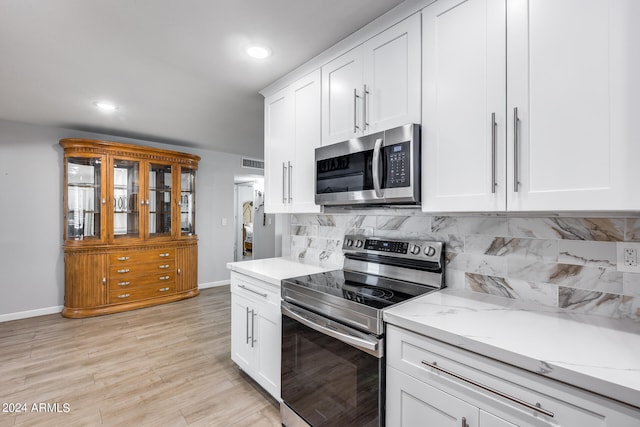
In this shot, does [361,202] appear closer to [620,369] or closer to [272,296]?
[272,296]

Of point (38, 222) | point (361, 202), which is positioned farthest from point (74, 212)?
point (361, 202)

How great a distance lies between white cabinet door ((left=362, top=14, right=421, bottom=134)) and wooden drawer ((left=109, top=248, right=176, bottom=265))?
377cm

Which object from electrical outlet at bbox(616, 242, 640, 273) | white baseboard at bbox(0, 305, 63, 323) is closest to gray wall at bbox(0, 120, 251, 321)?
white baseboard at bbox(0, 305, 63, 323)

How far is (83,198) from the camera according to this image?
3902mm

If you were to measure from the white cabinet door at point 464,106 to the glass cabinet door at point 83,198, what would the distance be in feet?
13.7

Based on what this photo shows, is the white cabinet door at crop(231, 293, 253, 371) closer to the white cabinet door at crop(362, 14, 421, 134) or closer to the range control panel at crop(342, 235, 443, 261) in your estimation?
the range control panel at crop(342, 235, 443, 261)

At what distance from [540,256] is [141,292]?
4.54 m

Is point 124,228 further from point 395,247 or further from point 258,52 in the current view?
point 395,247

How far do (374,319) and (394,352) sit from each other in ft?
0.50

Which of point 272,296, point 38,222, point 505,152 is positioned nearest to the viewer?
point 505,152

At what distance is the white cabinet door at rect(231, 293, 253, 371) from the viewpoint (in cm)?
222

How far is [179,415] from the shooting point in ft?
6.49

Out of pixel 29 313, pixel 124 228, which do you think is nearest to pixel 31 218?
pixel 124 228

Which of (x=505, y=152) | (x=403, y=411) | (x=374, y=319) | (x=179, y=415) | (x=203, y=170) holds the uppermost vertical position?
(x=203, y=170)
